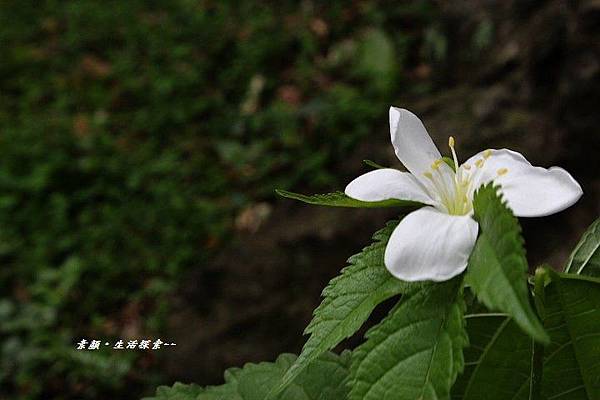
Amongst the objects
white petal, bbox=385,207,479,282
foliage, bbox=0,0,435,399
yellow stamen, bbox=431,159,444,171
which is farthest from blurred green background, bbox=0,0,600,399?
white petal, bbox=385,207,479,282

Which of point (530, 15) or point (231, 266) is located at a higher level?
point (530, 15)

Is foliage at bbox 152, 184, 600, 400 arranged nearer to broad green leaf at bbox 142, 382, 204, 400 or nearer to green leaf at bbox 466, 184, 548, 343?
green leaf at bbox 466, 184, 548, 343

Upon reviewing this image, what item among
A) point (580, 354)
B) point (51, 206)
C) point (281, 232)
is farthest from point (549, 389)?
point (51, 206)

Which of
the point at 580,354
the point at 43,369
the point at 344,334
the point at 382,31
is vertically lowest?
the point at 43,369

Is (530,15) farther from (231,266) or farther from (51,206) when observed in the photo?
(51,206)

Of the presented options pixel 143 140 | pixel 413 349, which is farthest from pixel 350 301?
pixel 143 140

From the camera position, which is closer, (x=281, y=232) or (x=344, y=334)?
(x=344, y=334)

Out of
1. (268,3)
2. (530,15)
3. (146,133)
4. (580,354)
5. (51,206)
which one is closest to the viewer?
(580,354)

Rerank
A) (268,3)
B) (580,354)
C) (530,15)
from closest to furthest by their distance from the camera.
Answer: (580,354)
(530,15)
(268,3)
